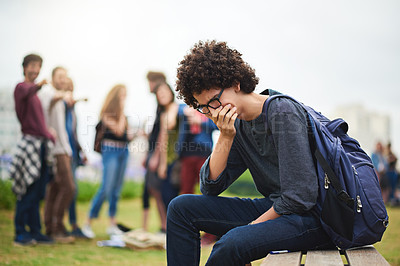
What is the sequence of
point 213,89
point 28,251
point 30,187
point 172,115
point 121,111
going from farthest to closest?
point 121,111, point 172,115, point 30,187, point 28,251, point 213,89

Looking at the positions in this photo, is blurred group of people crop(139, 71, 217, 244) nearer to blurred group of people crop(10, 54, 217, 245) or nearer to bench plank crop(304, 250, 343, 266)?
blurred group of people crop(10, 54, 217, 245)

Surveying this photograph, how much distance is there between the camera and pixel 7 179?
26.5 feet

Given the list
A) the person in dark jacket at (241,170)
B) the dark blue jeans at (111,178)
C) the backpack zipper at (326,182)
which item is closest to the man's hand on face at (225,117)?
the person in dark jacket at (241,170)

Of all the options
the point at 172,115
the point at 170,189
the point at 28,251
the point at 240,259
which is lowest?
the point at 28,251

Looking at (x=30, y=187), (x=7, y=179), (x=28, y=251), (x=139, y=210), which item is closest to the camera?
(x=28, y=251)

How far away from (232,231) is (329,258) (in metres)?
0.41

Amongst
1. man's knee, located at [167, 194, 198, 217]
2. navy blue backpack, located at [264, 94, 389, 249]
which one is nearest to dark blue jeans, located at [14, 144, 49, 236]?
man's knee, located at [167, 194, 198, 217]

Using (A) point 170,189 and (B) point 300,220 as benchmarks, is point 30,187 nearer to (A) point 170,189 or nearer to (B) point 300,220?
(A) point 170,189

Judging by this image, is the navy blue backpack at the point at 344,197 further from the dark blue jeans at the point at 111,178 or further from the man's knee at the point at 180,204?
the dark blue jeans at the point at 111,178

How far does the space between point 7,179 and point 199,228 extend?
23.0 ft

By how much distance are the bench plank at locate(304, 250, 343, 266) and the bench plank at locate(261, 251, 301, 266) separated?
42 millimetres

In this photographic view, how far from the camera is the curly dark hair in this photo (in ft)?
6.63

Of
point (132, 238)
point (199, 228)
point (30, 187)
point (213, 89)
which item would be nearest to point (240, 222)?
point (199, 228)

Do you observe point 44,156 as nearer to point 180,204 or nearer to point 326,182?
point 180,204
